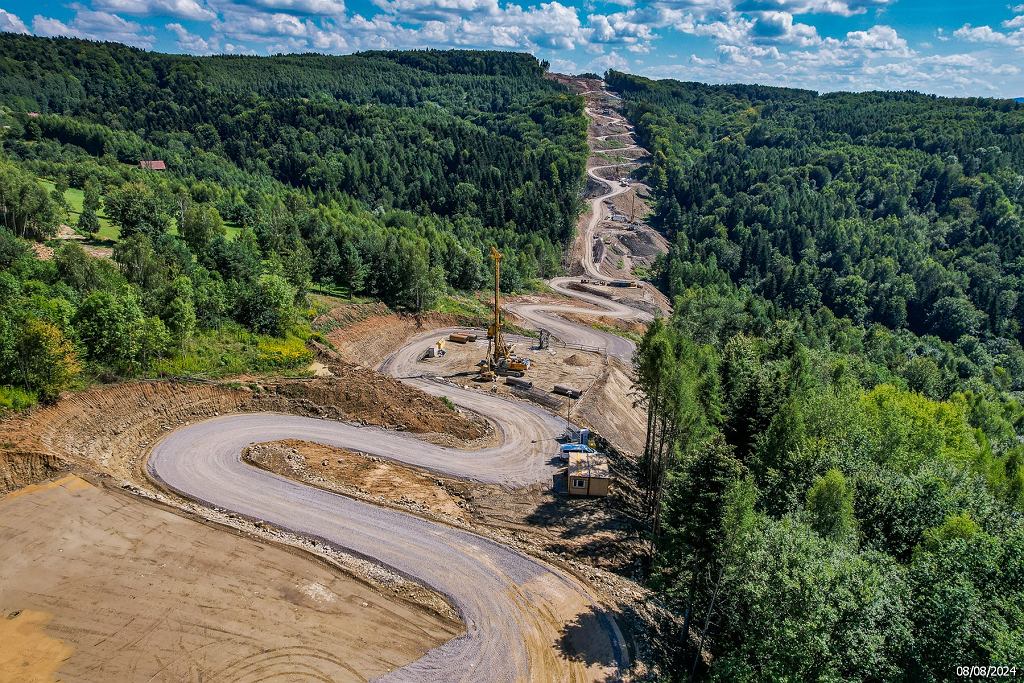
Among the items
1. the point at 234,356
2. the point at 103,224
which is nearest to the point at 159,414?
the point at 234,356

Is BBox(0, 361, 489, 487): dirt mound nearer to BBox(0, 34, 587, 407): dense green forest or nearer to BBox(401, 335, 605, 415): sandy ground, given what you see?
BBox(0, 34, 587, 407): dense green forest

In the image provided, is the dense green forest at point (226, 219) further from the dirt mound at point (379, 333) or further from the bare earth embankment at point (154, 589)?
the bare earth embankment at point (154, 589)

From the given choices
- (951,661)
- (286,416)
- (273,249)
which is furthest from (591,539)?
(273,249)

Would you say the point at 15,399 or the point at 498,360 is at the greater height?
the point at 15,399

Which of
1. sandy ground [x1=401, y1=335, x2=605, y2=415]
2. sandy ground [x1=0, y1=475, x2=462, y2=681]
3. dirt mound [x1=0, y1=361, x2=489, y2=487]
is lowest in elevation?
sandy ground [x1=401, y1=335, x2=605, y2=415]

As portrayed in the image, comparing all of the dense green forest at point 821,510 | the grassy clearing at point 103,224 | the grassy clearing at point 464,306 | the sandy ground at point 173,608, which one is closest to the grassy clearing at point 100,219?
the grassy clearing at point 103,224

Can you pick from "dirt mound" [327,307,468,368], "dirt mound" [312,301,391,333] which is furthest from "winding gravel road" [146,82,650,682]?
"dirt mound" [312,301,391,333]

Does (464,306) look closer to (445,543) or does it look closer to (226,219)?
(226,219)
